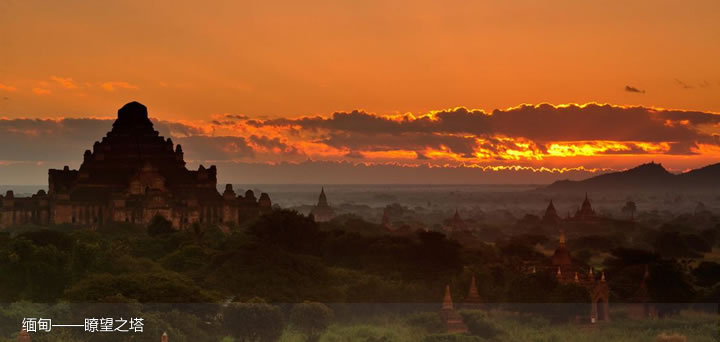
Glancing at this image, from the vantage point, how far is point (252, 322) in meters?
53.6

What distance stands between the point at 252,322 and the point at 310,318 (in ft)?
14.6

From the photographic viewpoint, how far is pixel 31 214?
106 metres

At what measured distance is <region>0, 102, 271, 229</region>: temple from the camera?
Result: 102688 millimetres

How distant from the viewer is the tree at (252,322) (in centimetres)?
5353

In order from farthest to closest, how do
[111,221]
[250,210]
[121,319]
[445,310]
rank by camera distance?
1. [250,210]
2. [111,221]
3. [445,310]
4. [121,319]

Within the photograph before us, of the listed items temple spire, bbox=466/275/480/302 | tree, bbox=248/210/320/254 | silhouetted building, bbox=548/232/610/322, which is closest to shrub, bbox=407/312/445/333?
temple spire, bbox=466/275/480/302

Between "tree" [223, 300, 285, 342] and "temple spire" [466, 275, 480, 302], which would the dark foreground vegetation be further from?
"temple spire" [466, 275, 480, 302]

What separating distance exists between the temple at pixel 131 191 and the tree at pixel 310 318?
4655 cm

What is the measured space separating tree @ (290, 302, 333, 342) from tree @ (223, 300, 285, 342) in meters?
2.32

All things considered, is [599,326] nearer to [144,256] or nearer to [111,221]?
[144,256]

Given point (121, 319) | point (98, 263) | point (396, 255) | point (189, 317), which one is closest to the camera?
point (121, 319)

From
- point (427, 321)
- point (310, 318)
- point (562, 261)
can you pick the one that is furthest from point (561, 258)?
point (310, 318)

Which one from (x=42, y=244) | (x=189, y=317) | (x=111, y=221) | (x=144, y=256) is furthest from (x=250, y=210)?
(x=189, y=317)

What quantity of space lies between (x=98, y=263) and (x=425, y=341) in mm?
22693
